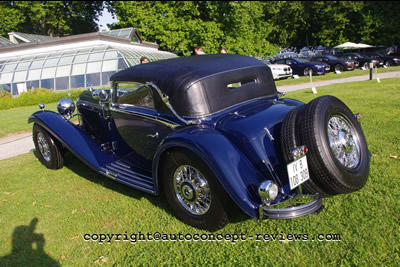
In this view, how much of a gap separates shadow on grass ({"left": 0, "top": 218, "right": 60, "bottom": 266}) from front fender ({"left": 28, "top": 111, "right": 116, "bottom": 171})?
3.70 ft

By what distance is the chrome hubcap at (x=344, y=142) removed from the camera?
3.18 metres

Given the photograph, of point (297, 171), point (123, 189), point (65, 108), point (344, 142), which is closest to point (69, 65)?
point (65, 108)

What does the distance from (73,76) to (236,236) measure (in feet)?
64.4

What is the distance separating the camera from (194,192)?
3182 mm

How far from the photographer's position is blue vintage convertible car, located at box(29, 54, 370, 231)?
9.33 ft

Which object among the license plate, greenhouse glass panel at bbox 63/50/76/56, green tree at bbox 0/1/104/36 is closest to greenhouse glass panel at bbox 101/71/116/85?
greenhouse glass panel at bbox 63/50/76/56

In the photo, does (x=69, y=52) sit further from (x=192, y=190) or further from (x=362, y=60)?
(x=192, y=190)

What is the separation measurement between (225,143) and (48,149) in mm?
3832

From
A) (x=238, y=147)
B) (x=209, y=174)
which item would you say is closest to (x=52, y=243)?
(x=209, y=174)

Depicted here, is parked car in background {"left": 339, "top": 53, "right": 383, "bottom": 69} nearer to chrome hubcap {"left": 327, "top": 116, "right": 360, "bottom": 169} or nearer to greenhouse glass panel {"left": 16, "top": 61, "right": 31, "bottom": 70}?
chrome hubcap {"left": 327, "top": 116, "right": 360, "bottom": 169}

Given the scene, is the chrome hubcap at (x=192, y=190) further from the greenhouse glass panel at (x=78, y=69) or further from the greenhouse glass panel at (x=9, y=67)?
the greenhouse glass panel at (x=9, y=67)

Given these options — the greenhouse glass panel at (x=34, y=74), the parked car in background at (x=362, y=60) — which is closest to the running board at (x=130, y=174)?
the greenhouse glass panel at (x=34, y=74)

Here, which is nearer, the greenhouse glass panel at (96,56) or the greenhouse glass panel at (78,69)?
the greenhouse glass panel at (78,69)

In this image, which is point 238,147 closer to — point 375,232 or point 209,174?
point 209,174
